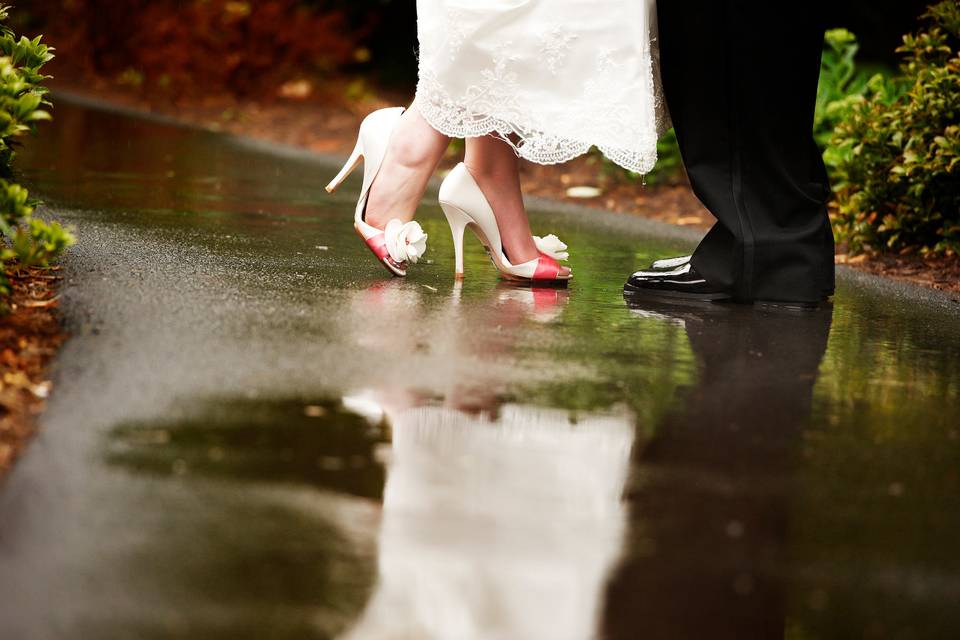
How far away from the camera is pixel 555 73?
4051 millimetres

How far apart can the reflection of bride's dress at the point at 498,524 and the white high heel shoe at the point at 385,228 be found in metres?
1.66

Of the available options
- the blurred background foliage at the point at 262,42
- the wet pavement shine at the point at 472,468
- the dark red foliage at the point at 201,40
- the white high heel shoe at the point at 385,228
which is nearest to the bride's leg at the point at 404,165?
the white high heel shoe at the point at 385,228

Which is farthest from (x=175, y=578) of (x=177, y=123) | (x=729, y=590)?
(x=177, y=123)

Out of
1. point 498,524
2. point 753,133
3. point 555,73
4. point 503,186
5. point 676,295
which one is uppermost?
point 555,73

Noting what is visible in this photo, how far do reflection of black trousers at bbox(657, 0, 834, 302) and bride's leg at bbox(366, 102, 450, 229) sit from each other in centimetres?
81

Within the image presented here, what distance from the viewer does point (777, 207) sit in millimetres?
4141

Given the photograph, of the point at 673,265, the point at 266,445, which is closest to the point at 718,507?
the point at 266,445

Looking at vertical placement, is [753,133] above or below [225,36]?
above

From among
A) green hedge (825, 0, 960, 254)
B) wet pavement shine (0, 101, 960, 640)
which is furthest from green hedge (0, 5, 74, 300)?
green hedge (825, 0, 960, 254)

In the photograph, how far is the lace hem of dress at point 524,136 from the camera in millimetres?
4027

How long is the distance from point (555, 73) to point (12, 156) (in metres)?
1.69

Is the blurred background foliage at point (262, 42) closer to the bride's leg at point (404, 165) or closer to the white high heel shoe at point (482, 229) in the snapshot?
the white high heel shoe at point (482, 229)

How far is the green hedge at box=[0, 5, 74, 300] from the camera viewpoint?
3.07 meters

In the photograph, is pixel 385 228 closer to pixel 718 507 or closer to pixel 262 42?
pixel 718 507
